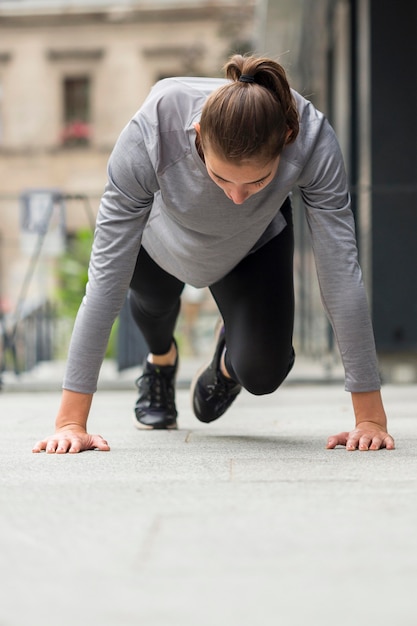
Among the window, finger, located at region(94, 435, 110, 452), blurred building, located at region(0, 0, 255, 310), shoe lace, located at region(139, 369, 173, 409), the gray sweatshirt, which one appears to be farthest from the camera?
the window

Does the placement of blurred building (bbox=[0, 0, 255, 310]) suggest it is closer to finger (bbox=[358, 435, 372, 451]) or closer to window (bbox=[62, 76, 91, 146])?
window (bbox=[62, 76, 91, 146])

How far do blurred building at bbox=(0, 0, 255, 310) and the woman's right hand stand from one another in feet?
57.8

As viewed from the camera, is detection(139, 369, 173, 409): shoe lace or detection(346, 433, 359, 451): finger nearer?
detection(346, 433, 359, 451): finger

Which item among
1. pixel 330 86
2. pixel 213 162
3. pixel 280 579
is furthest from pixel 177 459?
pixel 330 86

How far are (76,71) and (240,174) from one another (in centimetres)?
1902

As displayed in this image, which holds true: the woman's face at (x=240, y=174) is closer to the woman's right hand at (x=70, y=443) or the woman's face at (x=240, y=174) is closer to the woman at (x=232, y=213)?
the woman at (x=232, y=213)

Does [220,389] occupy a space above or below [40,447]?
below

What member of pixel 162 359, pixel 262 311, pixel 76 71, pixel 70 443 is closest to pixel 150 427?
pixel 162 359

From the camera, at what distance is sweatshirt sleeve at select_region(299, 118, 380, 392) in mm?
2328

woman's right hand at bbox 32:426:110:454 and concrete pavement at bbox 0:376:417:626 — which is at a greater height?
concrete pavement at bbox 0:376:417:626

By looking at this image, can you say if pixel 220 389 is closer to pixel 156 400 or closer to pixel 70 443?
pixel 156 400

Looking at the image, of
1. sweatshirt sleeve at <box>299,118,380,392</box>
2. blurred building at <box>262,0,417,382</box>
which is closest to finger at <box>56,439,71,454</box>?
sweatshirt sleeve at <box>299,118,380,392</box>

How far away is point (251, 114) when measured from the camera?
6.63 ft

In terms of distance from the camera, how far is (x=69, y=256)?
10.5 m
